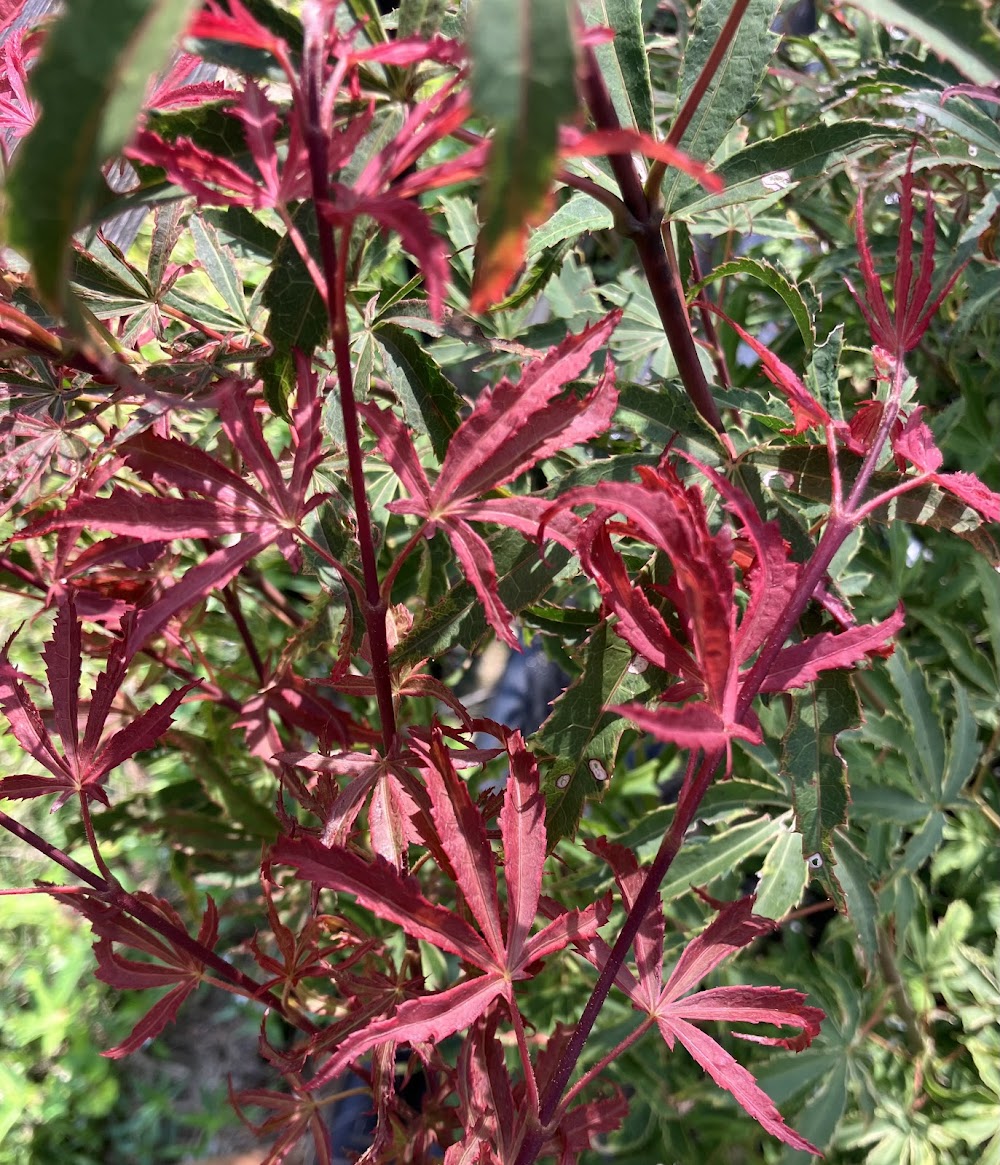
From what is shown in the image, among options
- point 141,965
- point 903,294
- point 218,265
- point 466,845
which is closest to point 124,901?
point 141,965

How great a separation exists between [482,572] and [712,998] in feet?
0.83

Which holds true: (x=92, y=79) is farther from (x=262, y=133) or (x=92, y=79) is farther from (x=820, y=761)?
(x=820, y=761)

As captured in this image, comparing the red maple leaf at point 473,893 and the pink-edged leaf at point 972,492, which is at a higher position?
the pink-edged leaf at point 972,492

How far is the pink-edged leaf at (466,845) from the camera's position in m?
0.45

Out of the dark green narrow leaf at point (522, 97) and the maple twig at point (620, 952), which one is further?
the maple twig at point (620, 952)

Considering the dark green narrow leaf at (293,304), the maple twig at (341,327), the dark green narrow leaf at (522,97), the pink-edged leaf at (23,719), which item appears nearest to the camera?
the dark green narrow leaf at (522,97)

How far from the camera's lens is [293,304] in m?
0.43

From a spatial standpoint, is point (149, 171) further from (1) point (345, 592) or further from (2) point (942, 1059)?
(2) point (942, 1059)

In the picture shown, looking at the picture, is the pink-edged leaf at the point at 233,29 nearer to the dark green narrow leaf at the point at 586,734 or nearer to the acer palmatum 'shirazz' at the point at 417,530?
the acer palmatum 'shirazz' at the point at 417,530

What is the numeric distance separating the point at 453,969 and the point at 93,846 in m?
0.67

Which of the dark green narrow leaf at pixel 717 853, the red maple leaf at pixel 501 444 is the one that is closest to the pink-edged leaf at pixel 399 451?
the red maple leaf at pixel 501 444

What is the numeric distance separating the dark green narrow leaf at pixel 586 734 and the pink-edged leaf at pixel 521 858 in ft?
0.20

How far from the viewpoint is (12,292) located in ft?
1.65

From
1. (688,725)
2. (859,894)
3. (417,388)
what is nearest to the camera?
(688,725)
